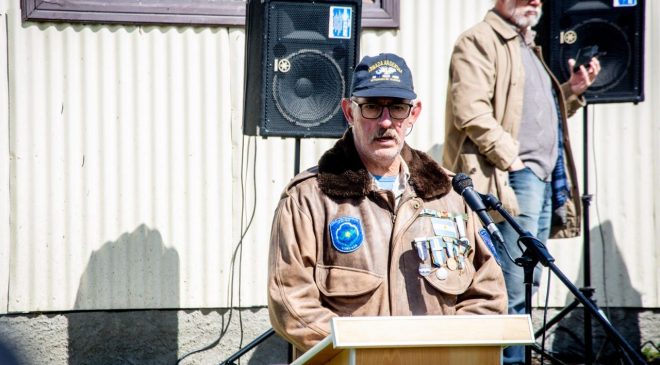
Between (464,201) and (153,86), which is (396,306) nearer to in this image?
(464,201)

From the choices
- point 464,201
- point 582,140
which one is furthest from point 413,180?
point 582,140

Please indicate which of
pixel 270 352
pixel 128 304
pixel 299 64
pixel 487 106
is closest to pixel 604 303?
pixel 487 106

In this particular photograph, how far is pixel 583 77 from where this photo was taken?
6.85 meters

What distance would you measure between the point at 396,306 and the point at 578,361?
3.59m

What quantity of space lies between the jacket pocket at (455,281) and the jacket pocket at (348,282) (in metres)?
0.23

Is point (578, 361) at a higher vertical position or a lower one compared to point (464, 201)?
lower

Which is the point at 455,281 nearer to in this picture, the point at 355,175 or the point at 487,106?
the point at 355,175

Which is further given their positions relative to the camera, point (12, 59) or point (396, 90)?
point (12, 59)

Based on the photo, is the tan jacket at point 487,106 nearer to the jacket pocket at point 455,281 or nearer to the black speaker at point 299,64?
the black speaker at point 299,64

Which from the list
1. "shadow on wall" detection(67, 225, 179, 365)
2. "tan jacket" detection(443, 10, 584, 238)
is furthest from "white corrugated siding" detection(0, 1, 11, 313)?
"tan jacket" detection(443, 10, 584, 238)

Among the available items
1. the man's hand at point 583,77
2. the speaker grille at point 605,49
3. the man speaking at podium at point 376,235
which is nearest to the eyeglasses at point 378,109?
the man speaking at podium at point 376,235

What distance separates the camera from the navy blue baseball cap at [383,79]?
4535mm

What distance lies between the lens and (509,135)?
6227mm

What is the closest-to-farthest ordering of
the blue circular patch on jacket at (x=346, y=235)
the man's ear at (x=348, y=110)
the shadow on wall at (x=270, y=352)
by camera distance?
the blue circular patch on jacket at (x=346, y=235)
the man's ear at (x=348, y=110)
the shadow on wall at (x=270, y=352)
